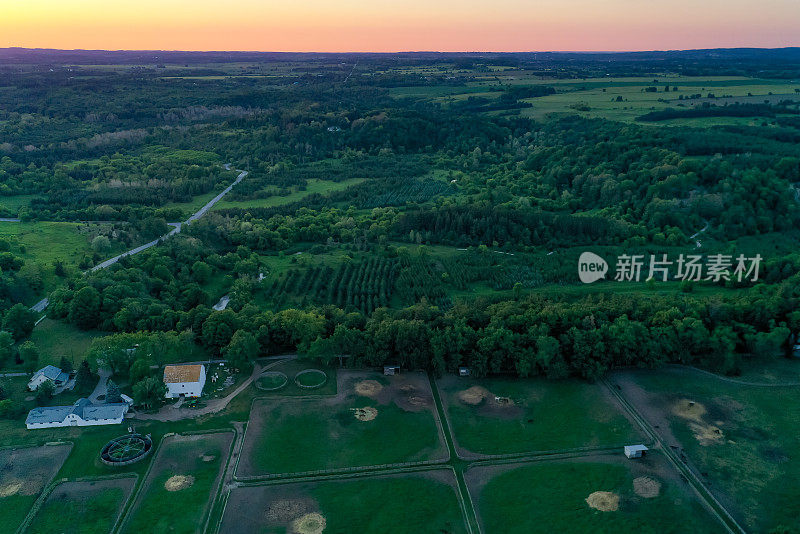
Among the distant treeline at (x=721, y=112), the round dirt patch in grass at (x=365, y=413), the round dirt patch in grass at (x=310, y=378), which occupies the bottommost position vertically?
the round dirt patch in grass at (x=365, y=413)

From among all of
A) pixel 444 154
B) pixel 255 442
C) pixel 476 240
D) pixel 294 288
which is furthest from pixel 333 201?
pixel 255 442

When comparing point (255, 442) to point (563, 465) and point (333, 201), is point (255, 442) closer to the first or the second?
point (563, 465)

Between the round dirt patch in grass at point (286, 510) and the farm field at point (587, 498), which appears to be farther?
the round dirt patch in grass at point (286, 510)

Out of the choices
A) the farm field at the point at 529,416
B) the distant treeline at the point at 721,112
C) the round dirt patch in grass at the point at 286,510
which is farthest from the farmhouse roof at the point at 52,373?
the distant treeline at the point at 721,112

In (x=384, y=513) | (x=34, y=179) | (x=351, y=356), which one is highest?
(x=34, y=179)

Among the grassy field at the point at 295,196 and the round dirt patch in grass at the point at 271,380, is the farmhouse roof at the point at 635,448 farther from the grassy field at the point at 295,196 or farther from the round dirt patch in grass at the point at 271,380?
the grassy field at the point at 295,196

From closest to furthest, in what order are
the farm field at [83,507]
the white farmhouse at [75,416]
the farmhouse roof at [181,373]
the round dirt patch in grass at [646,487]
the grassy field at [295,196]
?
1. the farm field at [83,507]
2. the round dirt patch in grass at [646,487]
3. the white farmhouse at [75,416]
4. the farmhouse roof at [181,373]
5. the grassy field at [295,196]

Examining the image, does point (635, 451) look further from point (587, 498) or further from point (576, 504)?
point (576, 504)
